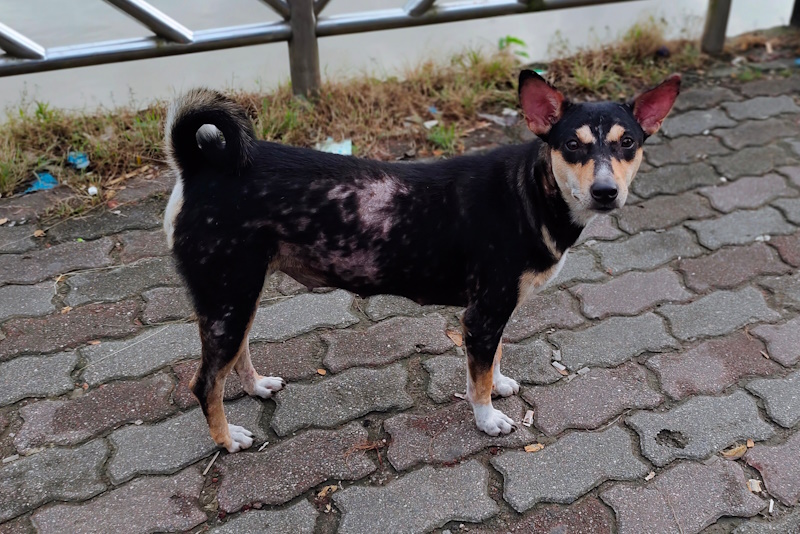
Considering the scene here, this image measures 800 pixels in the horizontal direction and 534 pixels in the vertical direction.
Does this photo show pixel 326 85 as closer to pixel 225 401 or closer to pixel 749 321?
pixel 225 401

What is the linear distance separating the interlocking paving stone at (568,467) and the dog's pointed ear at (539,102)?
127 cm

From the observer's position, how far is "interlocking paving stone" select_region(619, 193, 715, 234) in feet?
13.7

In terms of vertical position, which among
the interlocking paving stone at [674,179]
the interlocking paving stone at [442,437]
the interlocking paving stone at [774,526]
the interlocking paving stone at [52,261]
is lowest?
the interlocking paving stone at [774,526]

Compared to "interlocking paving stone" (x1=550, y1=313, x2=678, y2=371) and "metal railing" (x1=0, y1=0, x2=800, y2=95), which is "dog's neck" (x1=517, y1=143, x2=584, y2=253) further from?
"metal railing" (x1=0, y1=0, x2=800, y2=95)

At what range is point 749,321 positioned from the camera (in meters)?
3.54

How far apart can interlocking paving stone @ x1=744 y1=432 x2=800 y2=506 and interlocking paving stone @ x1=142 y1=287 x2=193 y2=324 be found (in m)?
2.61

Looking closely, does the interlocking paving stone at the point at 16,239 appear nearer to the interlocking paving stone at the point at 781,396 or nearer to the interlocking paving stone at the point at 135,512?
the interlocking paving stone at the point at 135,512

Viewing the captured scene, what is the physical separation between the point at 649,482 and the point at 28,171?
3.81 meters

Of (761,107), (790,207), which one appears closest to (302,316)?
(790,207)

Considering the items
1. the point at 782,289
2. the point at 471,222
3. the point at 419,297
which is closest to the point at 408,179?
the point at 471,222

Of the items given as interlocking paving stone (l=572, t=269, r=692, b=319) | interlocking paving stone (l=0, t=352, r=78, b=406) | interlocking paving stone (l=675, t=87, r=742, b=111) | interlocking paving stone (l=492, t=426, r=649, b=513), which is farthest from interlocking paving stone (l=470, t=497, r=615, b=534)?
interlocking paving stone (l=675, t=87, r=742, b=111)

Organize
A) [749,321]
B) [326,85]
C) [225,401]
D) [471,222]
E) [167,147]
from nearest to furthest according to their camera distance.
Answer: [167,147]
[471,222]
[225,401]
[749,321]
[326,85]

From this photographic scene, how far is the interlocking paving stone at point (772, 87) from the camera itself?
528cm

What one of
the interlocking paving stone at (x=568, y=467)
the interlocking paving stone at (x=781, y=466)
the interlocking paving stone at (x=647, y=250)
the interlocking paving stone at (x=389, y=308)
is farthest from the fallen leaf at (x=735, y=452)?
the interlocking paving stone at (x=389, y=308)
